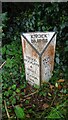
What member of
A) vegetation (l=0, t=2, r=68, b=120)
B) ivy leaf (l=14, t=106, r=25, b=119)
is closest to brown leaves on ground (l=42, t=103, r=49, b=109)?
vegetation (l=0, t=2, r=68, b=120)

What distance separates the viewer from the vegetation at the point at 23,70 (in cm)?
253

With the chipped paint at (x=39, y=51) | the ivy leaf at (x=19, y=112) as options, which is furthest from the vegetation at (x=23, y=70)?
the chipped paint at (x=39, y=51)

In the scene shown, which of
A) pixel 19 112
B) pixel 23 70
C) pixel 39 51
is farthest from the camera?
pixel 23 70

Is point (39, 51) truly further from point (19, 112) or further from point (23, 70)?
point (19, 112)

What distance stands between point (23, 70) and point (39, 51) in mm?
472

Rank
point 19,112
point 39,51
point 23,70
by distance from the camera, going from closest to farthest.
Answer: point 19,112, point 39,51, point 23,70

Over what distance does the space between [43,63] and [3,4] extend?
113 centimetres

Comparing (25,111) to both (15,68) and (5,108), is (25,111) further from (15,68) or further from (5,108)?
(15,68)

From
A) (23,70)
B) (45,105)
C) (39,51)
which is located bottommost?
(45,105)

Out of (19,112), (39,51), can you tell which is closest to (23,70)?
(39,51)

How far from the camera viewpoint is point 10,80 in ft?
9.34

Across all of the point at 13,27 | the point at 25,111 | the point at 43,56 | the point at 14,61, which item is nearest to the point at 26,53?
the point at 43,56

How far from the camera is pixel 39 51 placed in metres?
2.58

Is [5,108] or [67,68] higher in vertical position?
[67,68]
